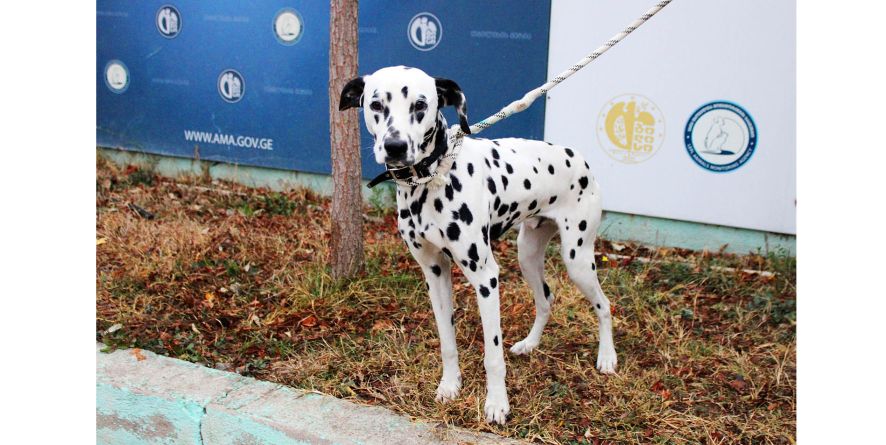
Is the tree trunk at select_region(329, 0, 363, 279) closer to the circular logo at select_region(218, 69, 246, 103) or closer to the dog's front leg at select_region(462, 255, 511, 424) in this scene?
the dog's front leg at select_region(462, 255, 511, 424)

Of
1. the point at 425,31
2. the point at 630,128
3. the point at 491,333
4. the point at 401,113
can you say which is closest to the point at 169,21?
the point at 425,31

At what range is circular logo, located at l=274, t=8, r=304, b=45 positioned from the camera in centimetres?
691

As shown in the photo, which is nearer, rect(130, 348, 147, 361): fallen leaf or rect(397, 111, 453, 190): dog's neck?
rect(397, 111, 453, 190): dog's neck

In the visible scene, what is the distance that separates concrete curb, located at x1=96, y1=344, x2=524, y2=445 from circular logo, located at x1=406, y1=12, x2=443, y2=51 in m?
3.56

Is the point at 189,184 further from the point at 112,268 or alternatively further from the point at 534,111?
the point at 534,111

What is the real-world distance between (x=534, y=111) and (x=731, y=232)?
1.79m

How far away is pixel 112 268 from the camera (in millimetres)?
5254

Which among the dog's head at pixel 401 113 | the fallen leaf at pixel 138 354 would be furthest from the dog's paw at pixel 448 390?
the fallen leaf at pixel 138 354

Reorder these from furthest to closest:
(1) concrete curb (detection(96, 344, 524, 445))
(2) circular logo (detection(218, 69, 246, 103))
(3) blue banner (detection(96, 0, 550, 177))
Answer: (2) circular logo (detection(218, 69, 246, 103)), (3) blue banner (detection(96, 0, 550, 177)), (1) concrete curb (detection(96, 344, 524, 445))

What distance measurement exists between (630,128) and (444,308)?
300 centimetres

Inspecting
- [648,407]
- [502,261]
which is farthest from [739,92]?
[648,407]

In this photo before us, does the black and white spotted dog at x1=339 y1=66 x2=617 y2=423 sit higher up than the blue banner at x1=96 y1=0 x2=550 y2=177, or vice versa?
the blue banner at x1=96 y1=0 x2=550 y2=177

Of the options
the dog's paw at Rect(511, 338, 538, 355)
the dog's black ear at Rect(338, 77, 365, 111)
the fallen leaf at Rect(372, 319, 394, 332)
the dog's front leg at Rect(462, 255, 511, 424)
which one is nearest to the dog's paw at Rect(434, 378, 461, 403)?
the dog's front leg at Rect(462, 255, 511, 424)

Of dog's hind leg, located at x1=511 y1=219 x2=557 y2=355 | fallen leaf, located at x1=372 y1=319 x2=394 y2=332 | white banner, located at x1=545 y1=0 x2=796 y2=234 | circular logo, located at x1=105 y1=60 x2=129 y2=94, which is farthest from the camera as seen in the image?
circular logo, located at x1=105 y1=60 x2=129 y2=94
